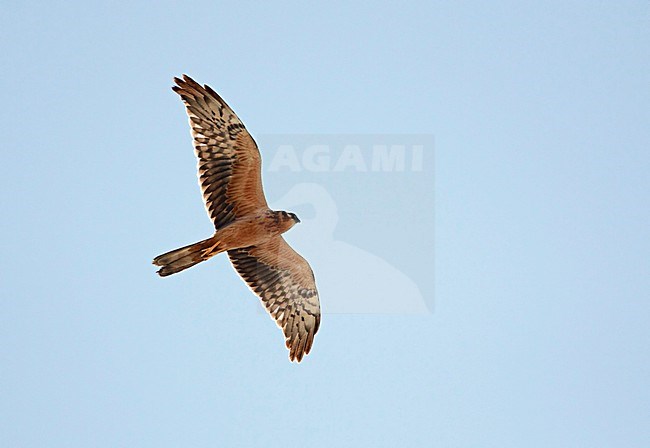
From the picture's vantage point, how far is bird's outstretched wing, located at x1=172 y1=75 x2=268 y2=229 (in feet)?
47.6

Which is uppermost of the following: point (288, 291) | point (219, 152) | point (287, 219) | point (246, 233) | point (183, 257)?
point (219, 152)

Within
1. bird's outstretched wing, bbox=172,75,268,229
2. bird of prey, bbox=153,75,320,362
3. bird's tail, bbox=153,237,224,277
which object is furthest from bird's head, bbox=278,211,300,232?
bird's tail, bbox=153,237,224,277

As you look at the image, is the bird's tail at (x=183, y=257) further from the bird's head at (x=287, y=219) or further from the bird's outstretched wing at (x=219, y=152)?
the bird's head at (x=287, y=219)

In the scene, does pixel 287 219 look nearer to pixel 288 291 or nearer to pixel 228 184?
pixel 228 184

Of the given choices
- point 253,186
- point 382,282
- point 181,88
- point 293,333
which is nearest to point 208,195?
point 253,186

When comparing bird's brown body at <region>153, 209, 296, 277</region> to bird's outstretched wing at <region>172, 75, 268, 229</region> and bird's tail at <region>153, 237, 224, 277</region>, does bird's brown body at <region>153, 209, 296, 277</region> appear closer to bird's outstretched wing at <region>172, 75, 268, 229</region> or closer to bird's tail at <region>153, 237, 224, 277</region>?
bird's tail at <region>153, 237, 224, 277</region>

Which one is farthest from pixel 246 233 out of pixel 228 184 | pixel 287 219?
pixel 228 184

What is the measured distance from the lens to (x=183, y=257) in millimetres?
13828

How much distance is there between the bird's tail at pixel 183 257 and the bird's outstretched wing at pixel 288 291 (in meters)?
1.40

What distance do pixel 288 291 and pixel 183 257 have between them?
8.51ft

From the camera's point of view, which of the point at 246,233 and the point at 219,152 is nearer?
the point at 219,152

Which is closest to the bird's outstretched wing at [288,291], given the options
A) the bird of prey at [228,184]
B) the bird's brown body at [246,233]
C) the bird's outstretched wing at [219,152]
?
the bird of prey at [228,184]

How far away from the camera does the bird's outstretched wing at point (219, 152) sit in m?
14.5

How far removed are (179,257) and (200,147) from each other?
183 cm
